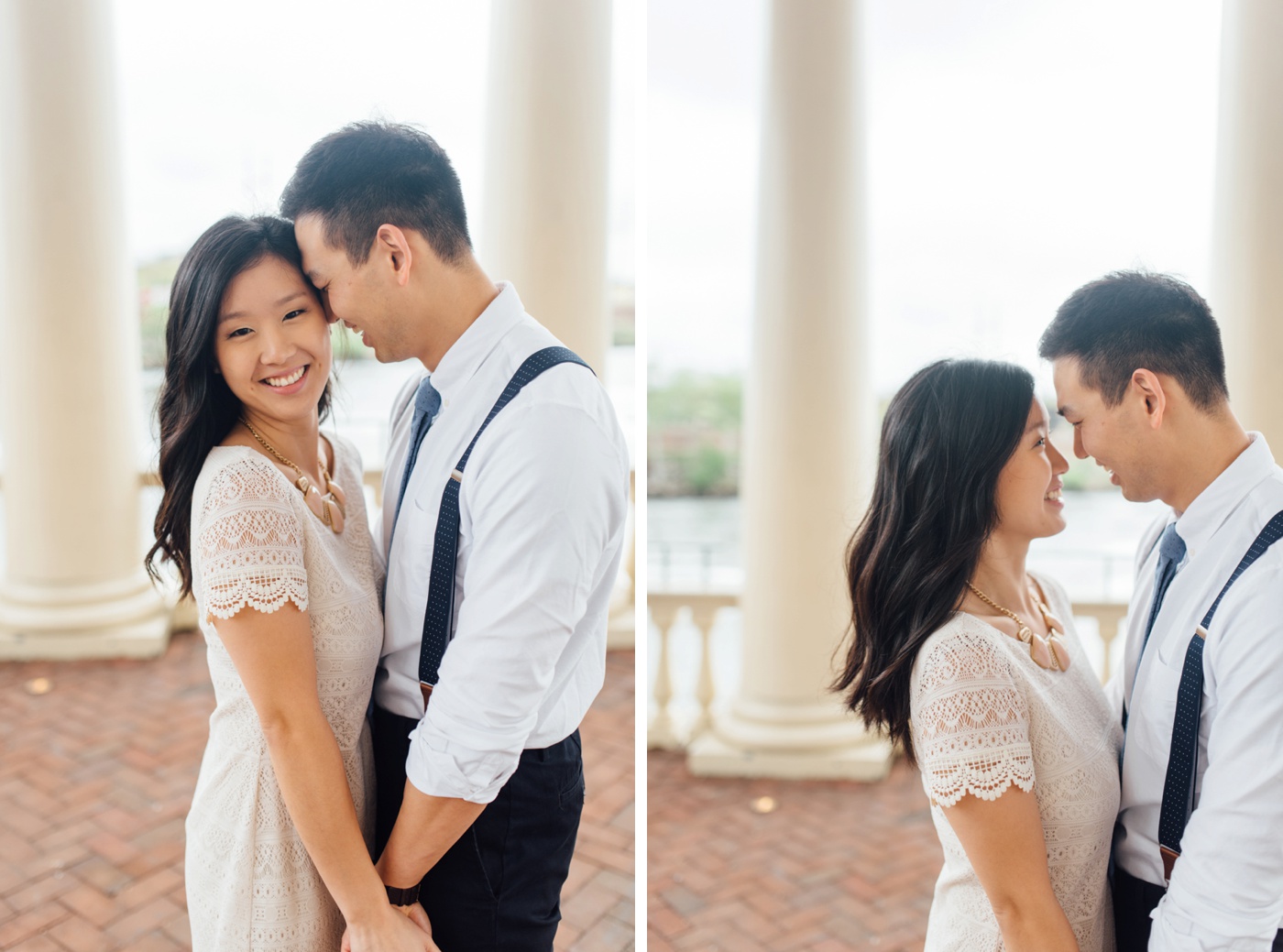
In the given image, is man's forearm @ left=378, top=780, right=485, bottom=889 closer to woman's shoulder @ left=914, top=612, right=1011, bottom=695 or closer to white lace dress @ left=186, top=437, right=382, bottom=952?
white lace dress @ left=186, top=437, right=382, bottom=952

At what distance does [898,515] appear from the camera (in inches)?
60.4

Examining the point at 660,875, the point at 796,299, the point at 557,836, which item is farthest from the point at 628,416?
the point at 557,836

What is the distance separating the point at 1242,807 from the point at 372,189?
1.49 metres

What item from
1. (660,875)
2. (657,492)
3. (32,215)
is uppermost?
(32,215)

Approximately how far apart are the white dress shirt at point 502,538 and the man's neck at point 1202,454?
87 centimetres

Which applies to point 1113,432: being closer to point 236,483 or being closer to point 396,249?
point 396,249

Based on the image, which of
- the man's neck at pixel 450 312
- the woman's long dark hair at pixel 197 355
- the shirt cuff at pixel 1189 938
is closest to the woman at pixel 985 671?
the shirt cuff at pixel 1189 938

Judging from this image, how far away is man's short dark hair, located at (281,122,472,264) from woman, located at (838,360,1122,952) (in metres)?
0.79

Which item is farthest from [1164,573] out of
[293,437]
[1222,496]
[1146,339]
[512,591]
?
[293,437]

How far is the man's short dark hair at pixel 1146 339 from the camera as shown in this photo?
1.56 m

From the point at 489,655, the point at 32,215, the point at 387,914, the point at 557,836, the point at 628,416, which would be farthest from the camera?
the point at 628,416

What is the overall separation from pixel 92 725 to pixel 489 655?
12.6 feet

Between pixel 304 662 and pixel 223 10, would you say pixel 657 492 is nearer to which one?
pixel 223 10

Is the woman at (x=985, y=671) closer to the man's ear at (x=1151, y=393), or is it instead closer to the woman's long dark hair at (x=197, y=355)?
the man's ear at (x=1151, y=393)
